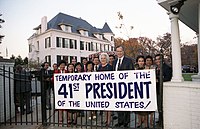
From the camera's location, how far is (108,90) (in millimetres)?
5004

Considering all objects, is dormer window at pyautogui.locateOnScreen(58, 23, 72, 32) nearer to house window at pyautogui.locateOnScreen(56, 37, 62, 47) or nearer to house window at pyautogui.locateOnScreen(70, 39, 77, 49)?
house window at pyautogui.locateOnScreen(70, 39, 77, 49)

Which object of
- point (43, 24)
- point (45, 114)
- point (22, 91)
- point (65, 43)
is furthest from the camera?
point (43, 24)

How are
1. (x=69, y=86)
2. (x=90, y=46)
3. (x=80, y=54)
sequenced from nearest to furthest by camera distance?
(x=69, y=86)
(x=80, y=54)
(x=90, y=46)

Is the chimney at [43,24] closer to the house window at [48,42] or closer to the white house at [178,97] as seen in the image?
the house window at [48,42]

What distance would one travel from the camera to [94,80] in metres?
5.13

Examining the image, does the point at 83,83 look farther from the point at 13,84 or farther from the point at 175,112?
the point at 13,84

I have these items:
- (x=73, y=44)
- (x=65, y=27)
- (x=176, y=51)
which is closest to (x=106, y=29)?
(x=73, y=44)

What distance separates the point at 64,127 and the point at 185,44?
5410cm

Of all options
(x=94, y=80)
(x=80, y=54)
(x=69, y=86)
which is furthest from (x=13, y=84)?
(x=80, y=54)

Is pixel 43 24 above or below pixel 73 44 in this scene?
above

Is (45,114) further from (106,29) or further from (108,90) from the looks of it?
(106,29)

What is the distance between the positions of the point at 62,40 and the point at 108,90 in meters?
35.5

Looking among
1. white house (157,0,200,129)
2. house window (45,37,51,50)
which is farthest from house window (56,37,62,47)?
white house (157,0,200,129)

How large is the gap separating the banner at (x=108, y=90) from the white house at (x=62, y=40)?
3262 cm
